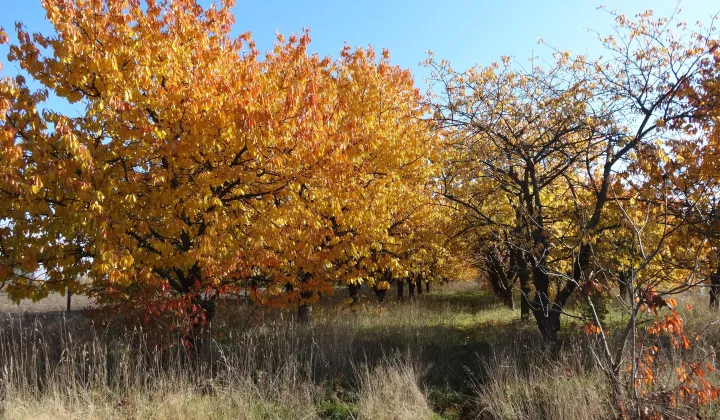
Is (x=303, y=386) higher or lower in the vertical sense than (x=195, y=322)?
lower

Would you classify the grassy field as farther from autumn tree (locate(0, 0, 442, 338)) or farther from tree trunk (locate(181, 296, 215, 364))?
autumn tree (locate(0, 0, 442, 338))

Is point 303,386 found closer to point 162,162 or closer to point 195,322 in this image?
point 195,322

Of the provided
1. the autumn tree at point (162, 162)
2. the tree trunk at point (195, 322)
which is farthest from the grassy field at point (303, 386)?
the autumn tree at point (162, 162)

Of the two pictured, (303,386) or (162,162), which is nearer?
(303,386)

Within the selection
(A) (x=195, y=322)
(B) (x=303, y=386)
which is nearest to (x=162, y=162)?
(A) (x=195, y=322)

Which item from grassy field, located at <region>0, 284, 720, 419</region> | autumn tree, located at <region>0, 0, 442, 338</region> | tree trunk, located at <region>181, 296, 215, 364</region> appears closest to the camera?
grassy field, located at <region>0, 284, 720, 419</region>

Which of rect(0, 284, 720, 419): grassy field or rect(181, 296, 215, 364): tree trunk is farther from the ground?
rect(181, 296, 215, 364): tree trunk

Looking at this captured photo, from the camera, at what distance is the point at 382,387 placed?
498 centimetres

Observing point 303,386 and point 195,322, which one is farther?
point 195,322

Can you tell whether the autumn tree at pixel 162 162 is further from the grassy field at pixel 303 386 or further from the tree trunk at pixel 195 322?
the grassy field at pixel 303 386

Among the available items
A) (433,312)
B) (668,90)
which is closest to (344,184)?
(668,90)

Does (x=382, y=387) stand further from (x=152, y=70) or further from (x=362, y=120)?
(x=362, y=120)

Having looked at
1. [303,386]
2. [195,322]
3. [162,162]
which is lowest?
[303,386]

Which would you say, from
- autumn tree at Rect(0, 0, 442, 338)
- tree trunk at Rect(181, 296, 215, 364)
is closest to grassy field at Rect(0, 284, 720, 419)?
tree trunk at Rect(181, 296, 215, 364)
